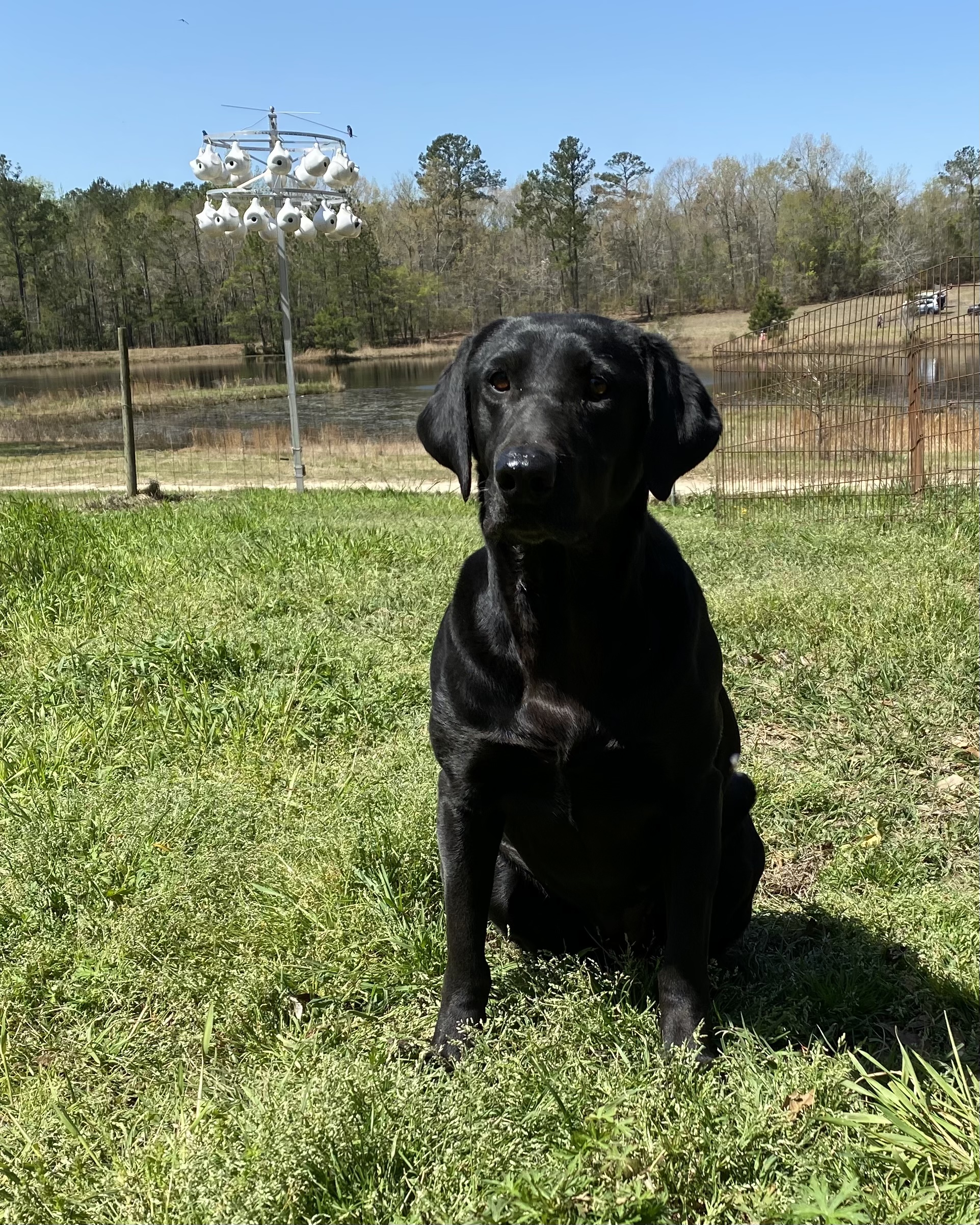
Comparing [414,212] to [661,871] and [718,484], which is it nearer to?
[718,484]

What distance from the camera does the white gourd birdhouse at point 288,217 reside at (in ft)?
46.2

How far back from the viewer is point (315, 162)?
1364cm

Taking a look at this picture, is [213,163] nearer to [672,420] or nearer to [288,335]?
[288,335]

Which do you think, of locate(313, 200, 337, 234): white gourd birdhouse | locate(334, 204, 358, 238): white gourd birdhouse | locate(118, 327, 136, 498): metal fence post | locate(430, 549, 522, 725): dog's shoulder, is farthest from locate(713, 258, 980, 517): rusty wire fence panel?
locate(118, 327, 136, 498): metal fence post

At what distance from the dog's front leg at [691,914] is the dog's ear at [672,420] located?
691mm

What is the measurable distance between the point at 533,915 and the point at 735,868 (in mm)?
549

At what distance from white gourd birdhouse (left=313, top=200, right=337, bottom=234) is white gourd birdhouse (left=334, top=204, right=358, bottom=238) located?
4.6 inches

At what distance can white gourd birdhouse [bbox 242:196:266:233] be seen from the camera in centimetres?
1410

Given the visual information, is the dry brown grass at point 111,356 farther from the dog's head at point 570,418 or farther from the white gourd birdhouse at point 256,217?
the dog's head at point 570,418

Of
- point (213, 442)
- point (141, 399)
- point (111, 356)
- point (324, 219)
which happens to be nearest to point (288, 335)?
point (324, 219)

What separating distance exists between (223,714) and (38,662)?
1.17 meters

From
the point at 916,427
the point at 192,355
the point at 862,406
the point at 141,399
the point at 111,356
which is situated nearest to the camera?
the point at 916,427

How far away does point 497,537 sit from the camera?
223cm

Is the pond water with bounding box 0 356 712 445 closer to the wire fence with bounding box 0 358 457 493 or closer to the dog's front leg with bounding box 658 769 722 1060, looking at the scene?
the wire fence with bounding box 0 358 457 493
